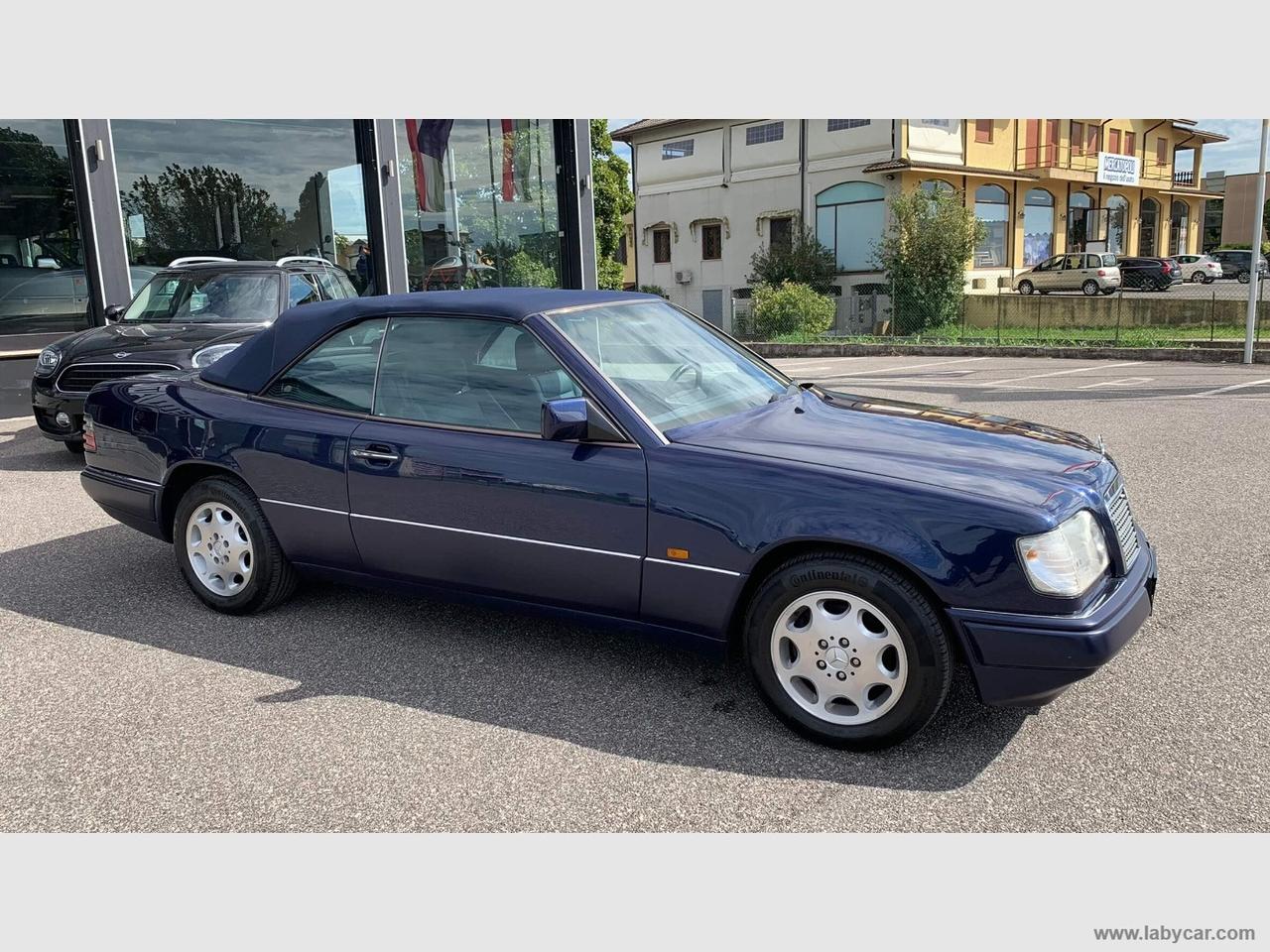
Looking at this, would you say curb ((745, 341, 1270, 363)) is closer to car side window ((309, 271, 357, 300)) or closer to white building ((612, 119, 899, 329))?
white building ((612, 119, 899, 329))

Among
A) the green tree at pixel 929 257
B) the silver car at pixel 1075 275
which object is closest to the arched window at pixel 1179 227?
the silver car at pixel 1075 275

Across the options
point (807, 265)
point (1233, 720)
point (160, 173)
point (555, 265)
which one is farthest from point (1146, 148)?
point (1233, 720)

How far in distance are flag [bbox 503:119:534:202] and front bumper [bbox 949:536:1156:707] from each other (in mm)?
15268

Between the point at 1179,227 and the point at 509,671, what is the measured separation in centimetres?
5550

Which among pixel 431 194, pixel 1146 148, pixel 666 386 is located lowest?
pixel 666 386

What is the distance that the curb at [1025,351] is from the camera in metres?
18.4

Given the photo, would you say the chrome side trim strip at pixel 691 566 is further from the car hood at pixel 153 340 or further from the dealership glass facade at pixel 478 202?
the dealership glass facade at pixel 478 202

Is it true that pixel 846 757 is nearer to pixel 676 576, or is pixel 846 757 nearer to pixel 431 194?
pixel 676 576

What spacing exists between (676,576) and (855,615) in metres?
0.66

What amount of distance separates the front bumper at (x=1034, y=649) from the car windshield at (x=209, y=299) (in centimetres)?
792

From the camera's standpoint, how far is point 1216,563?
18.0ft

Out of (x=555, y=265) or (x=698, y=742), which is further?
(x=555, y=265)

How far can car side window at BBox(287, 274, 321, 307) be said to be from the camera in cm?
988

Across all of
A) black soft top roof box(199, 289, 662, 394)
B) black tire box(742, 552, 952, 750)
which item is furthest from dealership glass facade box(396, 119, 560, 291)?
black tire box(742, 552, 952, 750)
